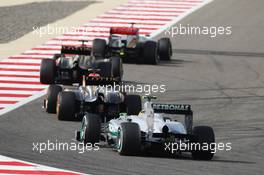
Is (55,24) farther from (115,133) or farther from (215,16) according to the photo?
(115,133)

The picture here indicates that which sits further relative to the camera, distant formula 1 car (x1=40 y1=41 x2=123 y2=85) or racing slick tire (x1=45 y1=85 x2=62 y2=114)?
distant formula 1 car (x1=40 y1=41 x2=123 y2=85)

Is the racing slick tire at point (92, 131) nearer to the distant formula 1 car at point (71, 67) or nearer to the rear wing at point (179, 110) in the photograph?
the rear wing at point (179, 110)

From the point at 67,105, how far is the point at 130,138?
218 inches

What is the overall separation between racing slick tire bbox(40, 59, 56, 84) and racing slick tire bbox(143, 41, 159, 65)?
20.1ft

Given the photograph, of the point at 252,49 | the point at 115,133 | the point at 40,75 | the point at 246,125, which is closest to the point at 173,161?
the point at 115,133

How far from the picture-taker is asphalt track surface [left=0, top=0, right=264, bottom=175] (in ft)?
78.1

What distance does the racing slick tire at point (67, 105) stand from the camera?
29375mm

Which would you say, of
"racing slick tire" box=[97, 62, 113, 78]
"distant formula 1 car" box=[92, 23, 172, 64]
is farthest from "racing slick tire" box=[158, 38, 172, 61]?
"racing slick tire" box=[97, 62, 113, 78]

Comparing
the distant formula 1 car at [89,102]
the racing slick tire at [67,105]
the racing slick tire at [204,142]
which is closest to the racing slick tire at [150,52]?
the distant formula 1 car at [89,102]

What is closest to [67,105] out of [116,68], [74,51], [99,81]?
[99,81]

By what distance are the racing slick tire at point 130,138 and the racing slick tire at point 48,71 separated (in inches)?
482

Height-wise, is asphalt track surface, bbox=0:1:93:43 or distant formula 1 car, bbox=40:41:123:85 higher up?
asphalt track surface, bbox=0:1:93:43

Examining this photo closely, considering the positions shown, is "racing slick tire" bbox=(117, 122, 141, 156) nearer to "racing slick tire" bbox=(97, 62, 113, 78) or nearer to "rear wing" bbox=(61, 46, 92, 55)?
"racing slick tire" bbox=(97, 62, 113, 78)

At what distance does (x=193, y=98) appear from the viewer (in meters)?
34.6
